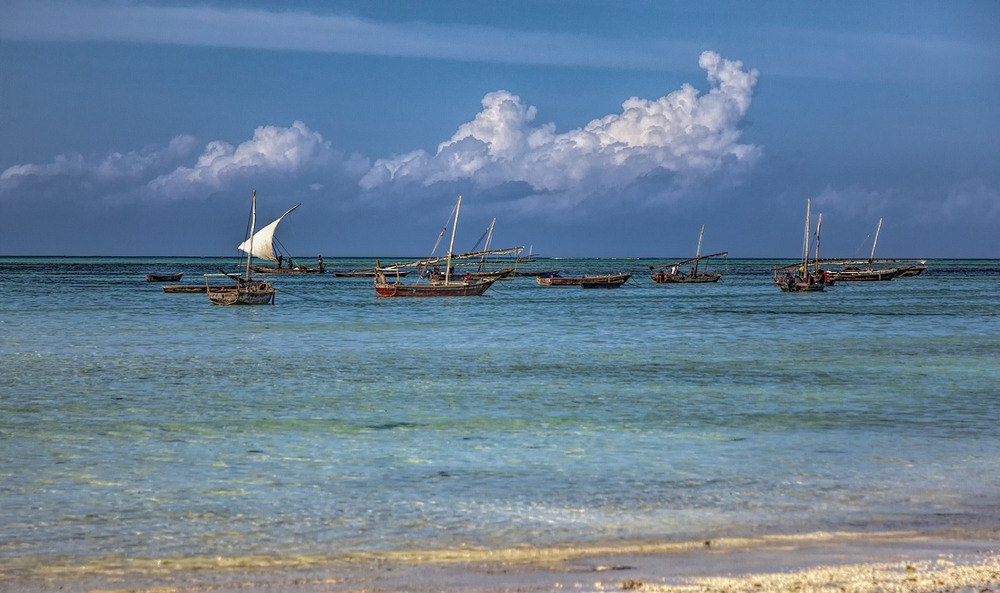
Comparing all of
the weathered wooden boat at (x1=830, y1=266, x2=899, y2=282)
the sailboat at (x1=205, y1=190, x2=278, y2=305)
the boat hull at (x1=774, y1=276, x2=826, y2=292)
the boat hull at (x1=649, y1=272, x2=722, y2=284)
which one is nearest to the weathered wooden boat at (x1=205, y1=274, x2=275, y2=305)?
the sailboat at (x1=205, y1=190, x2=278, y2=305)

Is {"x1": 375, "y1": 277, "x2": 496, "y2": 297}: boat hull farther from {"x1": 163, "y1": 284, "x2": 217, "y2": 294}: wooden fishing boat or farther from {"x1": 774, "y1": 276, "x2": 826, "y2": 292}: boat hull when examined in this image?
{"x1": 774, "y1": 276, "x2": 826, "y2": 292}: boat hull

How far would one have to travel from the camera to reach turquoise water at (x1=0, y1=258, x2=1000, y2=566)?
10.7 metres

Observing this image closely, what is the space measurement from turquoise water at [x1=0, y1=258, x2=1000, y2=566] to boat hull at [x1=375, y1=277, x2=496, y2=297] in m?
33.4

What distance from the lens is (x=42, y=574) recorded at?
8875 millimetres

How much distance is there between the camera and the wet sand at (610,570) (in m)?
8.09

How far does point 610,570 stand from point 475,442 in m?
7.79

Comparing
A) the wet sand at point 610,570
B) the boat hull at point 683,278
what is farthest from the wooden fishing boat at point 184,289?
the wet sand at point 610,570

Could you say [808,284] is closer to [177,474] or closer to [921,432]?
[921,432]

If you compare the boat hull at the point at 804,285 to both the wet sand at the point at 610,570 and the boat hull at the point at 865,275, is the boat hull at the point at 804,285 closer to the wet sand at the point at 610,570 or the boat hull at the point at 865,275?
the boat hull at the point at 865,275

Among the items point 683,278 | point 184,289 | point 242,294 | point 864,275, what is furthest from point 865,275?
point 242,294

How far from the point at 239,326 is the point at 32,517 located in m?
37.4

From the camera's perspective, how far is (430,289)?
73062 mm

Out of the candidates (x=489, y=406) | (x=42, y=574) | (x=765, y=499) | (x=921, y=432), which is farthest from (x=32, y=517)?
(x=921, y=432)

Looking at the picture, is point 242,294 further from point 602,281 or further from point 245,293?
point 602,281
